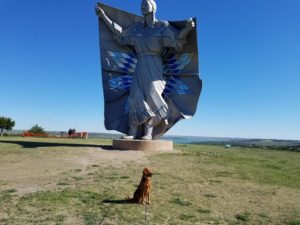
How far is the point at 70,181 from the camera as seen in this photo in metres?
12.5

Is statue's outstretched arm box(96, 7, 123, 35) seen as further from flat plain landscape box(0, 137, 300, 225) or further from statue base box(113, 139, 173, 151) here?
flat plain landscape box(0, 137, 300, 225)

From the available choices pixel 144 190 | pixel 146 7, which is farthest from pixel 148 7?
pixel 144 190

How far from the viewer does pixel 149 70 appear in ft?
72.2

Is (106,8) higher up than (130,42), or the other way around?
(106,8)

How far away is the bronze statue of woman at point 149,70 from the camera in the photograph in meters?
21.6

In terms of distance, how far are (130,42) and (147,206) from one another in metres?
14.5

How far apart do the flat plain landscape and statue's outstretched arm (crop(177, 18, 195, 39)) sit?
22.8 ft

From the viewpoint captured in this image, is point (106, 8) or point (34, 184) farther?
point (106, 8)

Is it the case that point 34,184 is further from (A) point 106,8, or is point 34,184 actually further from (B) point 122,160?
(A) point 106,8

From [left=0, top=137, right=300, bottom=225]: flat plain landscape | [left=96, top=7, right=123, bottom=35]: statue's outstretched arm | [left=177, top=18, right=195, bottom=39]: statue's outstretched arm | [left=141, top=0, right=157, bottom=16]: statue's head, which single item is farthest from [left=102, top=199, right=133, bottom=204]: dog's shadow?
[left=96, top=7, right=123, bottom=35]: statue's outstretched arm

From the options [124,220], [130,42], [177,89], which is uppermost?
[130,42]

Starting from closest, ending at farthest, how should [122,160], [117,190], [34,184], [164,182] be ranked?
[117,190] < [34,184] < [164,182] < [122,160]

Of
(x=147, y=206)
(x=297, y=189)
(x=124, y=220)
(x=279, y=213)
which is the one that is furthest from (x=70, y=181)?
(x=297, y=189)

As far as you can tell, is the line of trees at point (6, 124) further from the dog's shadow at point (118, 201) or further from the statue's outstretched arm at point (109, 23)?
the dog's shadow at point (118, 201)
